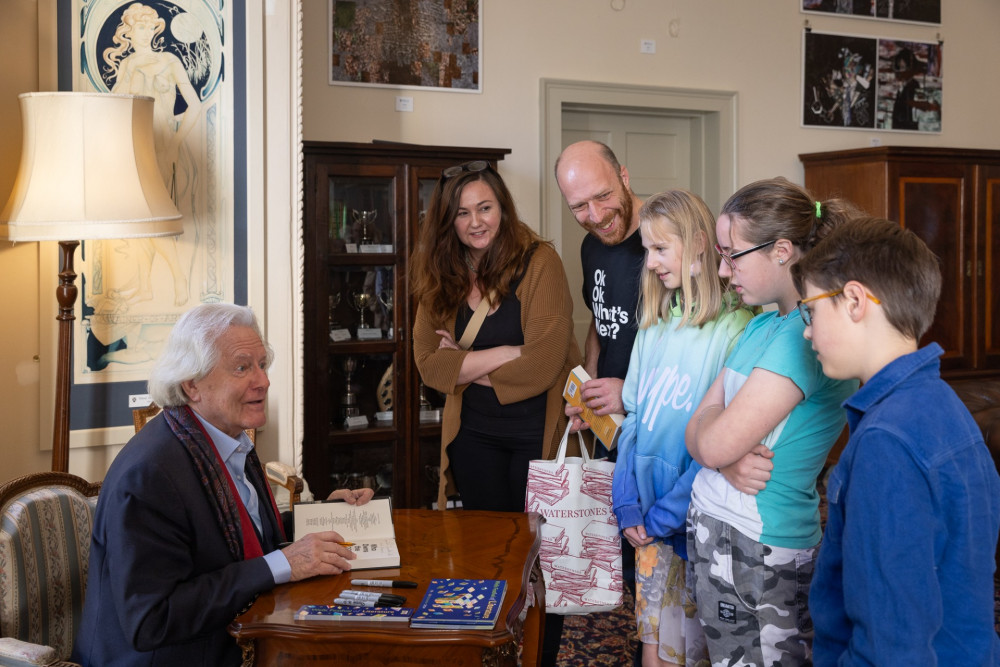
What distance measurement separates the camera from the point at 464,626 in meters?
1.62

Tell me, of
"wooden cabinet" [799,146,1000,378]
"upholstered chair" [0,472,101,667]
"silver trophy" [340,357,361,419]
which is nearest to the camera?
"upholstered chair" [0,472,101,667]

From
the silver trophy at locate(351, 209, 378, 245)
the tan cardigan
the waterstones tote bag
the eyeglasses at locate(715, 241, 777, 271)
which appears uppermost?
the silver trophy at locate(351, 209, 378, 245)

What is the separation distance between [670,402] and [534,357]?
659 millimetres

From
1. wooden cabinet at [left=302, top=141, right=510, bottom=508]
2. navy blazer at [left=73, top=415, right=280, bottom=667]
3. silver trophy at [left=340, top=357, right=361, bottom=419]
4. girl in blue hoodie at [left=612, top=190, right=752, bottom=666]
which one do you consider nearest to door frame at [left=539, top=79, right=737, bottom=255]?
wooden cabinet at [left=302, top=141, right=510, bottom=508]

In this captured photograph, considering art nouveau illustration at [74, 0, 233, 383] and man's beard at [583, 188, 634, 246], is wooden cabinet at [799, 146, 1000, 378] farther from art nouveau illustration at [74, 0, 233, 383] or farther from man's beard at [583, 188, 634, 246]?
art nouveau illustration at [74, 0, 233, 383]

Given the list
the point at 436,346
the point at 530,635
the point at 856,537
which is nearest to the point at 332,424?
the point at 436,346

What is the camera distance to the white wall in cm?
490

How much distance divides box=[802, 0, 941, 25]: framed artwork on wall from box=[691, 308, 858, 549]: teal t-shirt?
4793 mm

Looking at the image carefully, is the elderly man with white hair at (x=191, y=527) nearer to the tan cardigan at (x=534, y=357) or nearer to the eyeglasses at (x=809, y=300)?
the tan cardigan at (x=534, y=357)

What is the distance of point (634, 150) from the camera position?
5770 mm

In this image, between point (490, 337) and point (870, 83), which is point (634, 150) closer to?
point (870, 83)

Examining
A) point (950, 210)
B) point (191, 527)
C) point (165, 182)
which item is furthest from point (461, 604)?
point (950, 210)

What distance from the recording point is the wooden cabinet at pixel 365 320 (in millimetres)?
4258

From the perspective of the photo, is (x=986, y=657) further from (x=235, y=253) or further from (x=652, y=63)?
(x=652, y=63)
